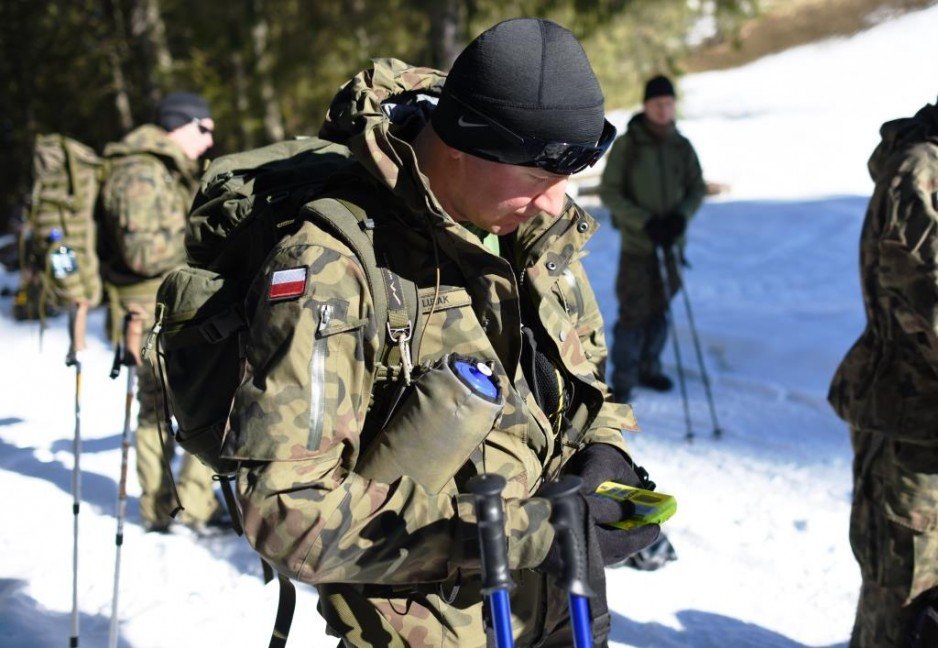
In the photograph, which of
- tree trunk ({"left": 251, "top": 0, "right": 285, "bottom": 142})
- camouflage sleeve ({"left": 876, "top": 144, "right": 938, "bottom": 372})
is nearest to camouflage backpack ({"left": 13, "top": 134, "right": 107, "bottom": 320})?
camouflage sleeve ({"left": 876, "top": 144, "right": 938, "bottom": 372})

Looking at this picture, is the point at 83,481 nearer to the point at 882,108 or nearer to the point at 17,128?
the point at 17,128

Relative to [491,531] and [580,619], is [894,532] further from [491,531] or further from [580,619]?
[491,531]

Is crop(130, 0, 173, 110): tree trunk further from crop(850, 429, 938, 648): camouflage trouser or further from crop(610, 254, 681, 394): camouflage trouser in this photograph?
crop(850, 429, 938, 648): camouflage trouser

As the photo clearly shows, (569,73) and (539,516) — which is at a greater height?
(569,73)

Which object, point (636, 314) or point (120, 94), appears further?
point (120, 94)

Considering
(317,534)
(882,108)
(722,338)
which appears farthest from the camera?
(882,108)

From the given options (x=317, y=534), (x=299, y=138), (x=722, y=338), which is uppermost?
(x=299, y=138)

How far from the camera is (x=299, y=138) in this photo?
263 cm

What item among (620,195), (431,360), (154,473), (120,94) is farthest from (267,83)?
(431,360)

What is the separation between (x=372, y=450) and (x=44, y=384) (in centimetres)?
721

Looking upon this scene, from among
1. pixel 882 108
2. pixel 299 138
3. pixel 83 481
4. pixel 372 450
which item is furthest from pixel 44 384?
pixel 882 108

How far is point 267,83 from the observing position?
47.5 feet

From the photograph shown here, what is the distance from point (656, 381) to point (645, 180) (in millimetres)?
1663

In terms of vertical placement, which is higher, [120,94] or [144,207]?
[120,94]
